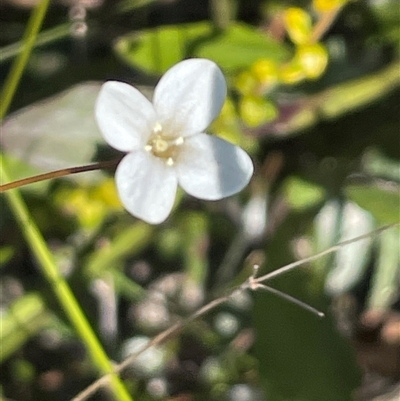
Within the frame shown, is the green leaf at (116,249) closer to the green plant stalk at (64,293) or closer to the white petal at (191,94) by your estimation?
the green plant stalk at (64,293)

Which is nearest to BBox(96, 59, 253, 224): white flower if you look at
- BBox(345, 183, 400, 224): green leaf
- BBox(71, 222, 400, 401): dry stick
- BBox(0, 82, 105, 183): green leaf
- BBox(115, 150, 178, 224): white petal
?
BBox(115, 150, 178, 224): white petal

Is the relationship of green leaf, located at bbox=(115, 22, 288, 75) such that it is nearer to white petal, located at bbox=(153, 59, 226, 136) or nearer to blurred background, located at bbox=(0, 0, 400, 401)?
blurred background, located at bbox=(0, 0, 400, 401)

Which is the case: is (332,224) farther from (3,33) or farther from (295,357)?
(3,33)

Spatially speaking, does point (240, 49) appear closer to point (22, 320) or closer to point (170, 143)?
point (170, 143)

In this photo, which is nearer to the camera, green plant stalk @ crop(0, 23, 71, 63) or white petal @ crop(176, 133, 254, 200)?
white petal @ crop(176, 133, 254, 200)

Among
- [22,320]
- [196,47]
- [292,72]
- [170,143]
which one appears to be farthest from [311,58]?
[22,320]

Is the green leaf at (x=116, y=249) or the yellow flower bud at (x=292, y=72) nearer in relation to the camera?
the yellow flower bud at (x=292, y=72)

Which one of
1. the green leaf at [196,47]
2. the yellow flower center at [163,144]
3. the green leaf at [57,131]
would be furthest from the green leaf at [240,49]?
the yellow flower center at [163,144]
